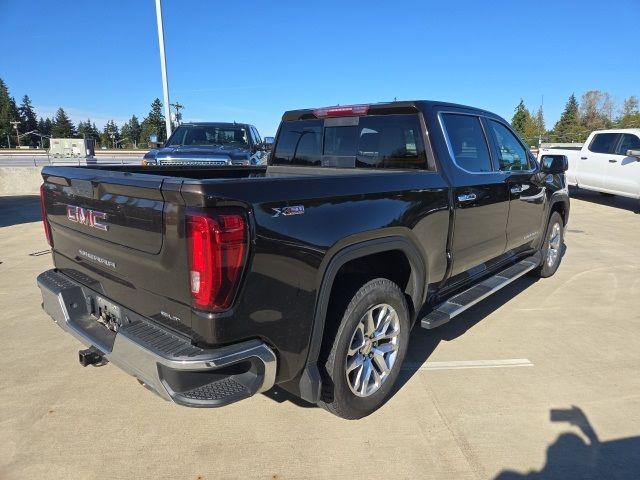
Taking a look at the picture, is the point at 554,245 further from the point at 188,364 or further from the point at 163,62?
the point at 163,62

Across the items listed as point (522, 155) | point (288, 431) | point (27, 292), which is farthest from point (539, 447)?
point (27, 292)

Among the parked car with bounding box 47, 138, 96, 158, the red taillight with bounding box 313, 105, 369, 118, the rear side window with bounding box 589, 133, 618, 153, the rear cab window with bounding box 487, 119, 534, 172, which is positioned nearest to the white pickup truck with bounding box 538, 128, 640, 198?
the rear side window with bounding box 589, 133, 618, 153

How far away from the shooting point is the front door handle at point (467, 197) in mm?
3428

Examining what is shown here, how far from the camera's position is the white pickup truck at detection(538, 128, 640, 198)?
10688 millimetres

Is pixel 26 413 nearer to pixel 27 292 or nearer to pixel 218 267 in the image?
pixel 218 267

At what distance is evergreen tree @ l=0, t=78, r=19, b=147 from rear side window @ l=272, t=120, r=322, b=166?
105 metres

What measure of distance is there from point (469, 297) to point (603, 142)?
10683mm

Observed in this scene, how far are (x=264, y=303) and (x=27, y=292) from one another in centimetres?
420

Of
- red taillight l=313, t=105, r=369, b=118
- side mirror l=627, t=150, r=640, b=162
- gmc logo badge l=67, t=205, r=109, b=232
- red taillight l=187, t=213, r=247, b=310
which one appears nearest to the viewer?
red taillight l=187, t=213, r=247, b=310

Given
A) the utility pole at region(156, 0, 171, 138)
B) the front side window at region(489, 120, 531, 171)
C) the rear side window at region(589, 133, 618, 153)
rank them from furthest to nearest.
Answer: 1. the utility pole at region(156, 0, 171, 138)
2. the rear side window at region(589, 133, 618, 153)
3. the front side window at region(489, 120, 531, 171)

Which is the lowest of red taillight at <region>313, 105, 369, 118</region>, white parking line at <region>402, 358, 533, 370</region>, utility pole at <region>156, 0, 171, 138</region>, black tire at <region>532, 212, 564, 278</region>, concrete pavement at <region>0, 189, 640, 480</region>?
white parking line at <region>402, 358, 533, 370</region>

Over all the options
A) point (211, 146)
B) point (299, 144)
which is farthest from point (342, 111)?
point (211, 146)

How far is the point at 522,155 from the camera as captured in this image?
4.78m

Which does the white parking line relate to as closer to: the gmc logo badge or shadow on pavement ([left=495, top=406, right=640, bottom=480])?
shadow on pavement ([left=495, top=406, right=640, bottom=480])
